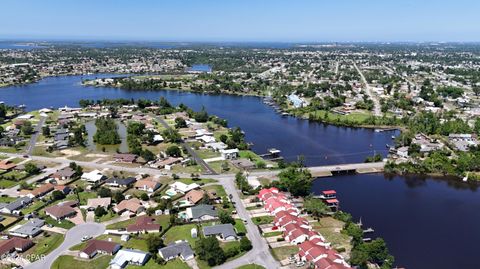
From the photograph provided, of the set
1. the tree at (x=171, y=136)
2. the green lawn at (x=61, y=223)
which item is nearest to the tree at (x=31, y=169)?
the green lawn at (x=61, y=223)

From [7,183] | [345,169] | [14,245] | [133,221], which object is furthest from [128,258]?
[345,169]

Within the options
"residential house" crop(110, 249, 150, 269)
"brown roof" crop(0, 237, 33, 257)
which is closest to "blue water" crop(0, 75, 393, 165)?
"residential house" crop(110, 249, 150, 269)

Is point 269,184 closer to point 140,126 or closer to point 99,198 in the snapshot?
point 99,198

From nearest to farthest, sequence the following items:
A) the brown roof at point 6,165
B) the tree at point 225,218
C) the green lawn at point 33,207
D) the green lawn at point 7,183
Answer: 1. the tree at point 225,218
2. the green lawn at point 33,207
3. the green lawn at point 7,183
4. the brown roof at point 6,165

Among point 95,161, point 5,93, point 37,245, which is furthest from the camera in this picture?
point 5,93

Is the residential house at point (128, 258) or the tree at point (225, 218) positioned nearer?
the residential house at point (128, 258)

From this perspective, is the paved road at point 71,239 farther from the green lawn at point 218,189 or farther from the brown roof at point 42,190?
the green lawn at point 218,189

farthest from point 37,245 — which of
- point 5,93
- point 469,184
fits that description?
point 5,93
